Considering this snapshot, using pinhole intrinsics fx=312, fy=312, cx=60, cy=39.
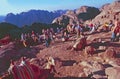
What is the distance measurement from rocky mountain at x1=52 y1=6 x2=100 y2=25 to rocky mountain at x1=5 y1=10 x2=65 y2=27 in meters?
60.7

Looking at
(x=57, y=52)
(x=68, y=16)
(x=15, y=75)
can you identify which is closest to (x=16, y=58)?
(x=57, y=52)

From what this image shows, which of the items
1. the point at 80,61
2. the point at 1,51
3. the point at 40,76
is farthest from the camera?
the point at 1,51

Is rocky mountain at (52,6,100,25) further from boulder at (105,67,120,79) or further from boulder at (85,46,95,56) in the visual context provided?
boulder at (105,67,120,79)

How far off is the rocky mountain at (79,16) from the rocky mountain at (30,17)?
60698 mm

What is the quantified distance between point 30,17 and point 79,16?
76902 mm

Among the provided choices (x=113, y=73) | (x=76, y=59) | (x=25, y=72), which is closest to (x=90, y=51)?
(x=76, y=59)

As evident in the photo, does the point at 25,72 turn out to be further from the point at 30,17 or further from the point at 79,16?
the point at 30,17

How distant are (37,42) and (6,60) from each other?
12544 mm

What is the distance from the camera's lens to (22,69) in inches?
643

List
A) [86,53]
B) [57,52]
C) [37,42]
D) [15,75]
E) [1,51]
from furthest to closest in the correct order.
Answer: [37,42] < [1,51] < [57,52] < [86,53] < [15,75]

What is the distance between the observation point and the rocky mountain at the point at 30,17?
6373 inches

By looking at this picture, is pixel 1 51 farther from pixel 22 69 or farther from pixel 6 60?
pixel 22 69

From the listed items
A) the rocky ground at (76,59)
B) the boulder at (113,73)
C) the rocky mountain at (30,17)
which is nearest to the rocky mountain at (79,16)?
the rocky mountain at (30,17)

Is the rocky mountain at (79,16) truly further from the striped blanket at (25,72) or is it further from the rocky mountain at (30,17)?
the striped blanket at (25,72)
